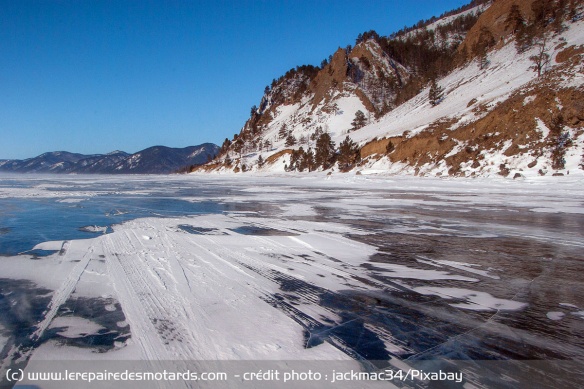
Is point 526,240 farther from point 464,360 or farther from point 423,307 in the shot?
point 464,360

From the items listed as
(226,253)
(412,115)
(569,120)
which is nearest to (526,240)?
(226,253)

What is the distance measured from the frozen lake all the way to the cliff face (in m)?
20.8

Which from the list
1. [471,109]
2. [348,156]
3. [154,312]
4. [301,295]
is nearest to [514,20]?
[471,109]

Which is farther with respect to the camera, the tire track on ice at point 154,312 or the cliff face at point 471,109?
the cliff face at point 471,109

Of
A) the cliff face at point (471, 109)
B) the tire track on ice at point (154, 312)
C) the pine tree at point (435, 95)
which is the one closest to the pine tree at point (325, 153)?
the cliff face at point (471, 109)

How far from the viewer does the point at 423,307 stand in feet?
11.2

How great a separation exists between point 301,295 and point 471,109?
41.2 m

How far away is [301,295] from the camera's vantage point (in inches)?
148

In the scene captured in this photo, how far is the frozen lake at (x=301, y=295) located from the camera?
103 inches

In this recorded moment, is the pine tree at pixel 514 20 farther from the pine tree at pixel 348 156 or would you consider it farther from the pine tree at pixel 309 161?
the pine tree at pixel 309 161

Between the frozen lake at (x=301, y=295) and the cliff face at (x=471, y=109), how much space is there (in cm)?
2082

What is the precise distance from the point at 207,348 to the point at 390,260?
340 centimetres

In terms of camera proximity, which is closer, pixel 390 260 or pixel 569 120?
pixel 390 260

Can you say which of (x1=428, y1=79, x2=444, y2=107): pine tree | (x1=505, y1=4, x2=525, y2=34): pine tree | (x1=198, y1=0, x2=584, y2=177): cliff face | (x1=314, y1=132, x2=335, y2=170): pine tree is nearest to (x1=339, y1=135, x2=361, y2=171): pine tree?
(x1=198, y1=0, x2=584, y2=177): cliff face
